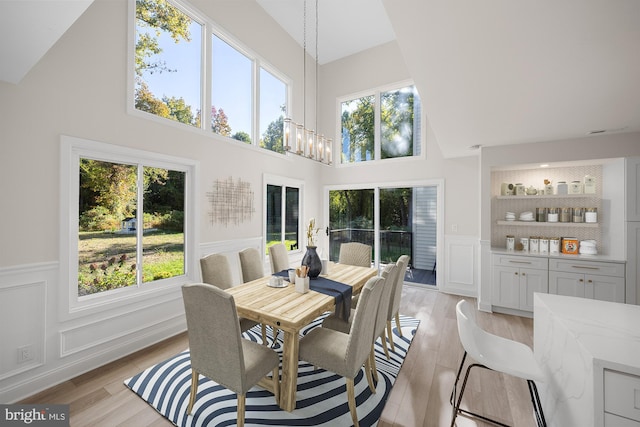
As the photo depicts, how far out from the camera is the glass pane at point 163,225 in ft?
9.80

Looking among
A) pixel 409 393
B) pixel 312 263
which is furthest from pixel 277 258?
pixel 409 393

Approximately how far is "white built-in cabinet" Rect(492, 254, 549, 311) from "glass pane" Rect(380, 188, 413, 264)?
5.18ft

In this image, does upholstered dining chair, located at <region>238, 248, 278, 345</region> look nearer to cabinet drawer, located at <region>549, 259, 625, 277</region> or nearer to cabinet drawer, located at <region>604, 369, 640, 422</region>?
cabinet drawer, located at <region>604, 369, 640, 422</region>

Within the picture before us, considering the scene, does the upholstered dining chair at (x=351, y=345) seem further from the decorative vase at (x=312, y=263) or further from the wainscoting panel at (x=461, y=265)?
the wainscoting panel at (x=461, y=265)

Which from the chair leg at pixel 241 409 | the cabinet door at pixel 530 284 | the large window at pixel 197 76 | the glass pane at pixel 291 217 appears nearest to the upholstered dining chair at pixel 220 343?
the chair leg at pixel 241 409

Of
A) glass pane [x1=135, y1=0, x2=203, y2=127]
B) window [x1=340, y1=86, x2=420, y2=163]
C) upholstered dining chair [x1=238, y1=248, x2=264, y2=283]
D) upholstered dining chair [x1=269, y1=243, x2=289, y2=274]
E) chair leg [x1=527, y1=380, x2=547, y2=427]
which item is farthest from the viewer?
window [x1=340, y1=86, x2=420, y2=163]

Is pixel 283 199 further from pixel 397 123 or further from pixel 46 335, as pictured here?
pixel 46 335

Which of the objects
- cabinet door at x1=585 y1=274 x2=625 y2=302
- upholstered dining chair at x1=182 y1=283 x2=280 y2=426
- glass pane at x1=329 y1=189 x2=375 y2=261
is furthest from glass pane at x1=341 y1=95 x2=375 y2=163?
upholstered dining chair at x1=182 y1=283 x2=280 y2=426

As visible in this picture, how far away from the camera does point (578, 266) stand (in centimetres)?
332

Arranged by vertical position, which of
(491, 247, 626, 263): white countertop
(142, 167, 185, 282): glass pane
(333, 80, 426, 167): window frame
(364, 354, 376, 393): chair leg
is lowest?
(364, 354, 376, 393): chair leg

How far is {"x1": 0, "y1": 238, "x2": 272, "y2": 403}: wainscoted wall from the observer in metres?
1.99

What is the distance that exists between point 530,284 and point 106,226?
205 inches

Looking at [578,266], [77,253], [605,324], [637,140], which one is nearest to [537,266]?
[578,266]

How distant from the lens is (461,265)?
4.56 m
